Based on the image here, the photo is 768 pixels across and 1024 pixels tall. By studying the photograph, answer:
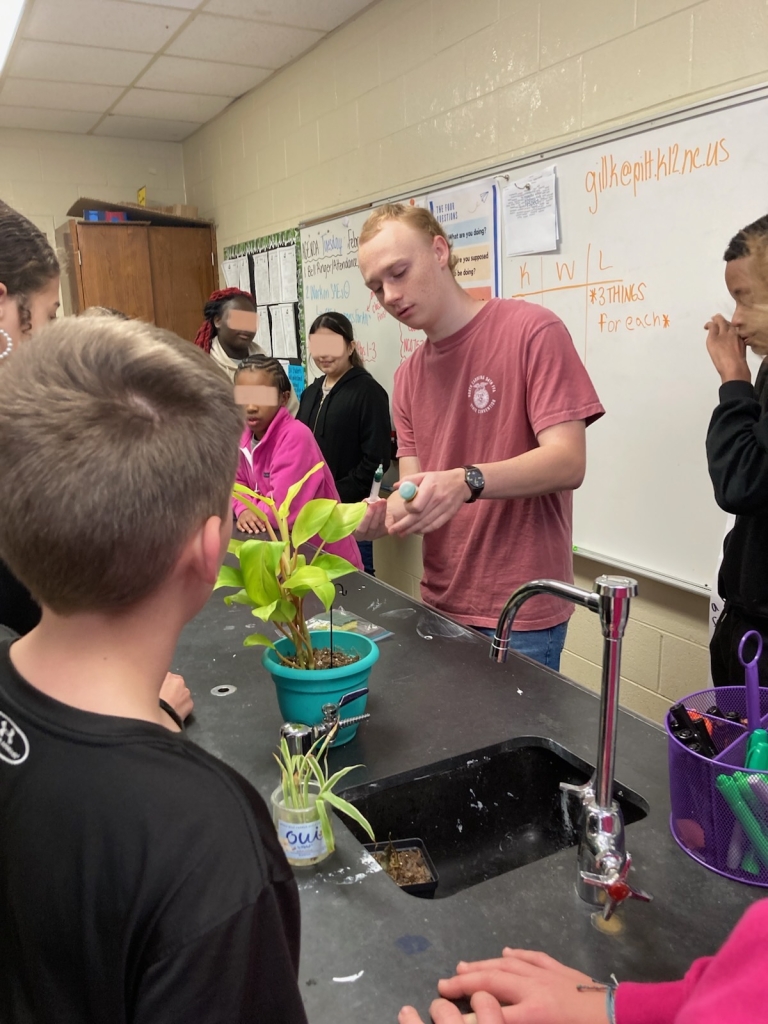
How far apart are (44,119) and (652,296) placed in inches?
156

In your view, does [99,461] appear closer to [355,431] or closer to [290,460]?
[290,460]

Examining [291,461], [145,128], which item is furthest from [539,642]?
[145,128]

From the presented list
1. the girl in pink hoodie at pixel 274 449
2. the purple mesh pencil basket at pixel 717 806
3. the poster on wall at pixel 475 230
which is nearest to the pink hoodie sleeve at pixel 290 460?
the girl in pink hoodie at pixel 274 449

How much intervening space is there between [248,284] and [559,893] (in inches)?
162

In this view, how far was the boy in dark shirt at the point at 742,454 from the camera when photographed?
1.36 m

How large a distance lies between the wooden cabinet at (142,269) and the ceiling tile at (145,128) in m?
0.60

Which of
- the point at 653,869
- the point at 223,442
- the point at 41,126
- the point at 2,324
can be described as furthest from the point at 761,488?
the point at 41,126

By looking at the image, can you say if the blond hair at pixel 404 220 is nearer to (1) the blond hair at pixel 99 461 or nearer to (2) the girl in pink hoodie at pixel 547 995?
(1) the blond hair at pixel 99 461

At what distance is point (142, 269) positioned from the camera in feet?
15.0

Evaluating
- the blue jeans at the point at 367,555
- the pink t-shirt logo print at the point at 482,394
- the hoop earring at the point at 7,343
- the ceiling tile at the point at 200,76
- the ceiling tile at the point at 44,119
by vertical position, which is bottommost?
the blue jeans at the point at 367,555

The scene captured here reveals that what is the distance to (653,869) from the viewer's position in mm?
834

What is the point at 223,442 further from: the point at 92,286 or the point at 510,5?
the point at 92,286

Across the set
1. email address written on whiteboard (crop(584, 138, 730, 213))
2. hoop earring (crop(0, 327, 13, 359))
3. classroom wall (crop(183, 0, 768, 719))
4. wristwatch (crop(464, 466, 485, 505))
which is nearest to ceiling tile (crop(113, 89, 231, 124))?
classroom wall (crop(183, 0, 768, 719))

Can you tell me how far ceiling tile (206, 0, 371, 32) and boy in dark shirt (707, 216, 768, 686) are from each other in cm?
230
